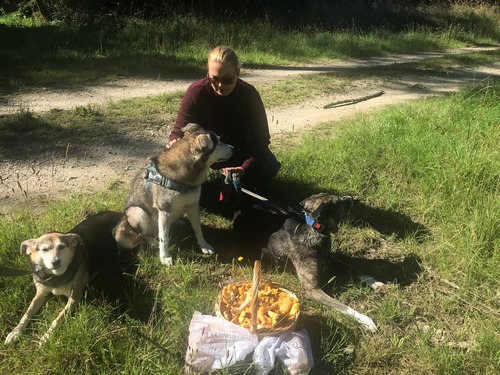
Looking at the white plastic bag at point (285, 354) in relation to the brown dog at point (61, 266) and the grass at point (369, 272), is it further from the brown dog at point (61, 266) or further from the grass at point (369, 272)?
the brown dog at point (61, 266)

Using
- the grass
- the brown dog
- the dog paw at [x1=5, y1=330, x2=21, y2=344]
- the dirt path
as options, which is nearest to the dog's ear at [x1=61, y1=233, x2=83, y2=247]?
the brown dog

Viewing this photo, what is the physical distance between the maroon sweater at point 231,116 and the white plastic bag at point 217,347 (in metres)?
2.20

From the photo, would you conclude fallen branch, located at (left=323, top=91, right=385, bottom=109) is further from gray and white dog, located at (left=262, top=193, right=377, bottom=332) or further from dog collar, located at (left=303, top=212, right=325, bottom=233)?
dog collar, located at (left=303, top=212, right=325, bottom=233)

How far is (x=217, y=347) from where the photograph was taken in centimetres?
243

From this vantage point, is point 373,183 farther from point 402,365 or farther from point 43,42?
point 43,42

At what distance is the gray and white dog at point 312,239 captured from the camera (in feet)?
10.7

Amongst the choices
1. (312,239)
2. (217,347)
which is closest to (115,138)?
(312,239)

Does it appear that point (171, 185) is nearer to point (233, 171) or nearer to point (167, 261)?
point (167, 261)

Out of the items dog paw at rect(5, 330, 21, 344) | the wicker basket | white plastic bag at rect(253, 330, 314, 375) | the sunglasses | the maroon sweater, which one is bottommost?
dog paw at rect(5, 330, 21, 344)

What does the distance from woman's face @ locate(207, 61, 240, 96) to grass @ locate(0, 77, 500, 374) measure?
130 centimetres

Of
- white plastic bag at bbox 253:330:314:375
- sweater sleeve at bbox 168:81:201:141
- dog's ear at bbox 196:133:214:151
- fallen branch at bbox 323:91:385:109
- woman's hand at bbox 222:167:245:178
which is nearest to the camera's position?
white plastic bag at bbox 253:330:314:375

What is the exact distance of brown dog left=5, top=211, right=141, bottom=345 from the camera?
2.66m

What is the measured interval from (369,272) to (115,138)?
3866 mm

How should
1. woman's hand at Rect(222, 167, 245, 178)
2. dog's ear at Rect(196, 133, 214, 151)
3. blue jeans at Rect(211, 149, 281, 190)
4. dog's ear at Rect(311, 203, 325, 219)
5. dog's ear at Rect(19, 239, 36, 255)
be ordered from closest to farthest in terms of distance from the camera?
dog's ear at Rect(19, 239, 36, 255), dog's ear at Rect(311, 203, 325, 219), dog's ear at Rect(196, 133, 214, 151), woman's hand at Rect(222, 167, 245, 178), blue jeans at Rect(211, 149, 281, 190)
